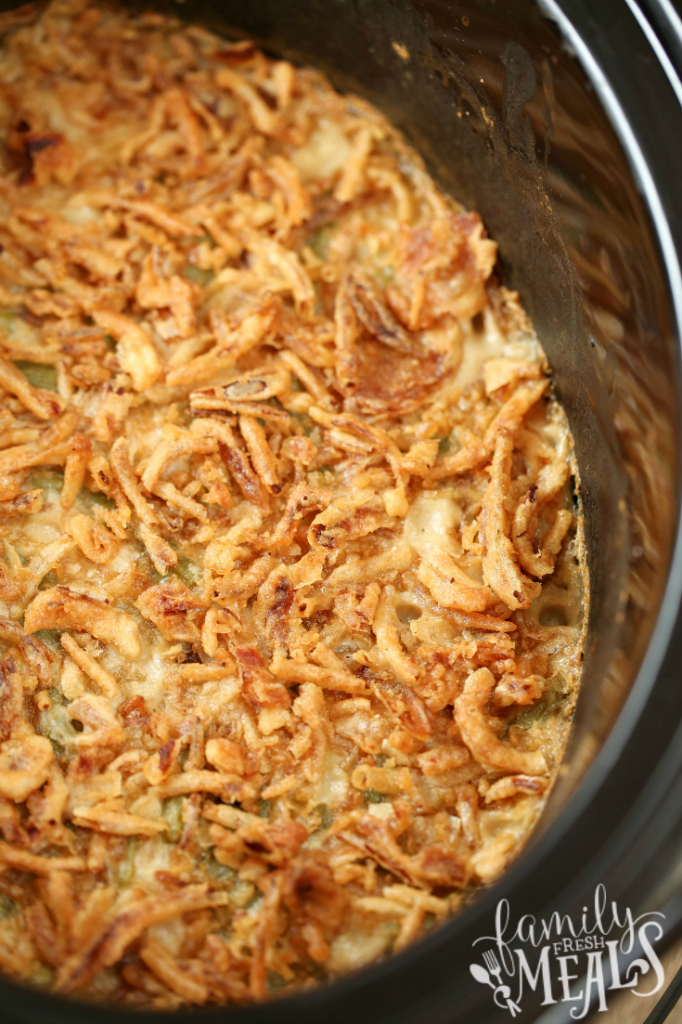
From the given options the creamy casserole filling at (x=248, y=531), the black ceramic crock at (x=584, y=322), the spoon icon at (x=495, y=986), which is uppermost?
the black ceramic crock at (x=584, y=322)

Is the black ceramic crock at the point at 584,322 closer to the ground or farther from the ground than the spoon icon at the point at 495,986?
farther from the ground

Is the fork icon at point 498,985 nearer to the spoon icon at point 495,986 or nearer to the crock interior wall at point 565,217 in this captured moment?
the spoon icon at point 495,986

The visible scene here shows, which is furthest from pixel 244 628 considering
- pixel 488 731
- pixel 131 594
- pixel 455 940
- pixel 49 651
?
pixel 455 940

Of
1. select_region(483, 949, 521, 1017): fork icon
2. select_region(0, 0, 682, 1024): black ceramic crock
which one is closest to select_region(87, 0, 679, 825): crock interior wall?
select_region(0, 0, 682, 1024): black ceramic crock

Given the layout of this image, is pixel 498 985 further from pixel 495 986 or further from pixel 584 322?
pixel 584 322

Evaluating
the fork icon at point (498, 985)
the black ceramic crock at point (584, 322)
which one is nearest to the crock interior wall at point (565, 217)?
the black ceramic crock at point (584, 322)

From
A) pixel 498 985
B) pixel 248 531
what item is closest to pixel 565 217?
pixel 248 531

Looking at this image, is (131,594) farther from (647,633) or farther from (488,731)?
(647,633)
